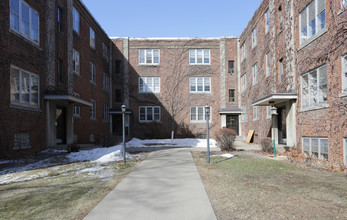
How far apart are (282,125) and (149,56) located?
15.8 metres

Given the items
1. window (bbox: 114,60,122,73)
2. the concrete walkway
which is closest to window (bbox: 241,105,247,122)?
window (bbox: 114,60,122,73)

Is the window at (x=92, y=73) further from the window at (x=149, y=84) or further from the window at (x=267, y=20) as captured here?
the window at (x=267, y=20)

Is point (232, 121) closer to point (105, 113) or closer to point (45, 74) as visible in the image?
point (105, 113)

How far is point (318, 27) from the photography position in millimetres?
10883

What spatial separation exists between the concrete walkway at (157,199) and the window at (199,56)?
20089 mm

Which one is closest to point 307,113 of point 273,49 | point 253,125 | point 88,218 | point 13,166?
point 273,49

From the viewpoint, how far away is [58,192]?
567 cm

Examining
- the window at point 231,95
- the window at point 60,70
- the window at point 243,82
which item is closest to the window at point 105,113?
the window at point 60,70

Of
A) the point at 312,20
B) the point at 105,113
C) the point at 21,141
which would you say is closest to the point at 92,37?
the point at 105,113

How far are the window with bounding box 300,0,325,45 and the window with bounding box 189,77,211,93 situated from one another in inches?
552

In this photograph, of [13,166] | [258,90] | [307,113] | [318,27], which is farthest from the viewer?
[258,90]

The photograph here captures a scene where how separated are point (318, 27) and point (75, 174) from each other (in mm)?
11380

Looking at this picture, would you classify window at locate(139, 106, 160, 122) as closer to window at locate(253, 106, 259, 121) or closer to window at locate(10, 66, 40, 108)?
window at locate(253, 106, 259, 121)

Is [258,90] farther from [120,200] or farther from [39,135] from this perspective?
[120,200]
